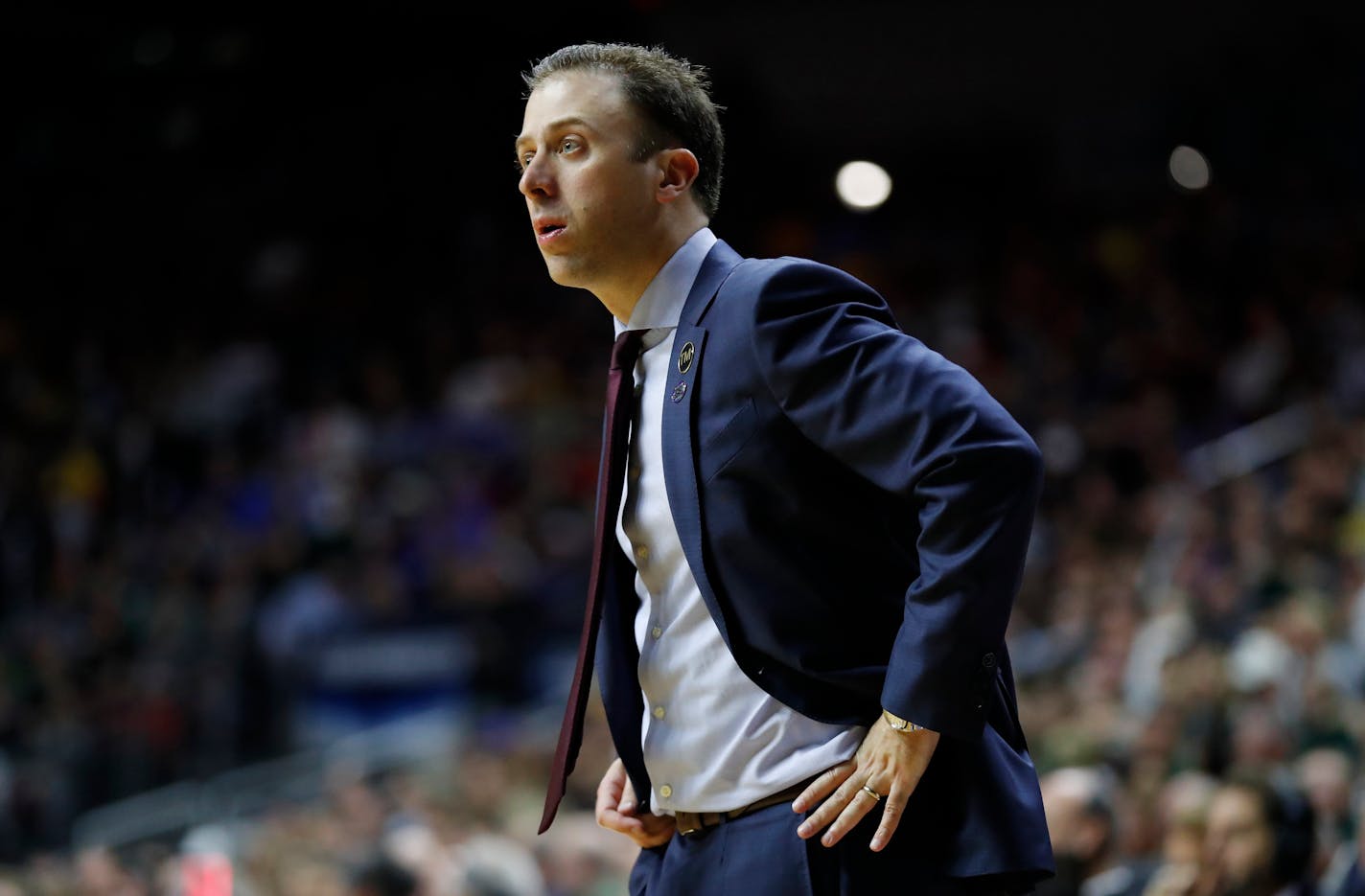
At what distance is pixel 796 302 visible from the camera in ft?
6.28

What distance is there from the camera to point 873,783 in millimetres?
1827

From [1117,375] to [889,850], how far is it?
702cm

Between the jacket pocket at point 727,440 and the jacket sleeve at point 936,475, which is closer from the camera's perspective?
the jacket sleeve at point 936,475

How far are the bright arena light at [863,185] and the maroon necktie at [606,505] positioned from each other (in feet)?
30.6

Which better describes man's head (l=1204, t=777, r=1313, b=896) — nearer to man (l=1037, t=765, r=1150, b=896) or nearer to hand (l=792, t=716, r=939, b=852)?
man (l=1037, t=765, r=1150, b=896)

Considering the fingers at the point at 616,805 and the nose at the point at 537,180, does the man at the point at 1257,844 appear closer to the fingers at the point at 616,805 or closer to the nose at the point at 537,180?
the fingers at the point at 616,805

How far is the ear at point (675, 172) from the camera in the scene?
2.11m

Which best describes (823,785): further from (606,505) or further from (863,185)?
(863,185)

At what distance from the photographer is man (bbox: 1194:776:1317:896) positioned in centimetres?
351

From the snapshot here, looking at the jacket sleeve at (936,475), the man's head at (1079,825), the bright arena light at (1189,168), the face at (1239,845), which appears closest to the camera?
the jacket sleeve at (936,475)

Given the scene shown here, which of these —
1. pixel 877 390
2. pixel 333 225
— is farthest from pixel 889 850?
pixel 333 225

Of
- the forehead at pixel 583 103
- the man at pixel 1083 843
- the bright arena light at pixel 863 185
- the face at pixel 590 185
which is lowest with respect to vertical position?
the man at pixel 1083 843

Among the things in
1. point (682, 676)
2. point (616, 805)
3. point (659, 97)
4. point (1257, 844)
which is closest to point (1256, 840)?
point (1257, 844)

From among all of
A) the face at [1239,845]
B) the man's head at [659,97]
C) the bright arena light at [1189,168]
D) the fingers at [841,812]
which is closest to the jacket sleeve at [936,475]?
the fingers at [841,812]
